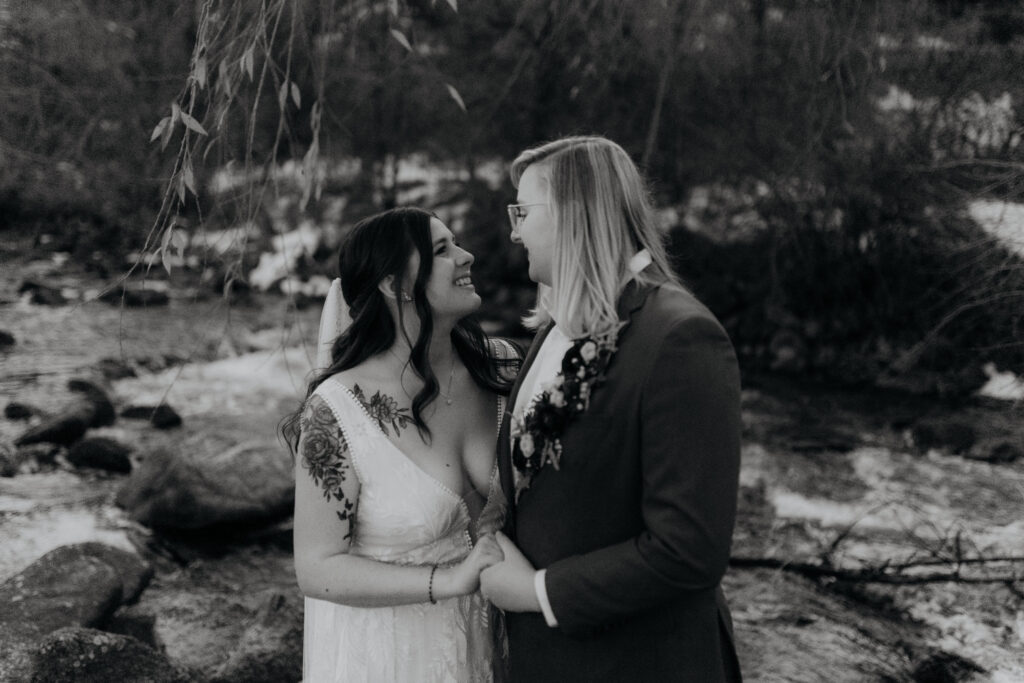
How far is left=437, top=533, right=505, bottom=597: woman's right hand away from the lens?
2.31 meters

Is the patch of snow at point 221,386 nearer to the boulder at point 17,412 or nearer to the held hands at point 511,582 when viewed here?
the boulder at point 17,412

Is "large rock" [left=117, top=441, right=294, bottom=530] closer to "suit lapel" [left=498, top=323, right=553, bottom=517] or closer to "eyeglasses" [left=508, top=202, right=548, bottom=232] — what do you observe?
"suit lapel" [left=498, top=323, right=553, bottom=517]

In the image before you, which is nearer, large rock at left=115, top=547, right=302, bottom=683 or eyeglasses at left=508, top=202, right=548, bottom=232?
eyeglasses at left=508, top=202, right=548, bottom=232

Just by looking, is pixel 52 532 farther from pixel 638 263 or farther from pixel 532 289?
pixel 532 289

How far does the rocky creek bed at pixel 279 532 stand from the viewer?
206 inches

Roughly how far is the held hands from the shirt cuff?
0.7 inches

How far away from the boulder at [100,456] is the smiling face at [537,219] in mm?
6840

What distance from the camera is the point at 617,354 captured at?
6.56 feet

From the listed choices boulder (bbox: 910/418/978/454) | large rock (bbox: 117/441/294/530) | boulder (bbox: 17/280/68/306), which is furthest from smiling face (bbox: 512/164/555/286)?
boulder (bbox: 17/280/68/306)

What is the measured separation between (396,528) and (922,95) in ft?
26.7

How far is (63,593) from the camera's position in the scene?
5262 mm

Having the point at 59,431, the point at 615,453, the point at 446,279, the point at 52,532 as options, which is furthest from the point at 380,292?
the point at 59,431

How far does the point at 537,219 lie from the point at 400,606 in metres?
1.11

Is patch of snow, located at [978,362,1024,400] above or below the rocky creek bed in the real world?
above
